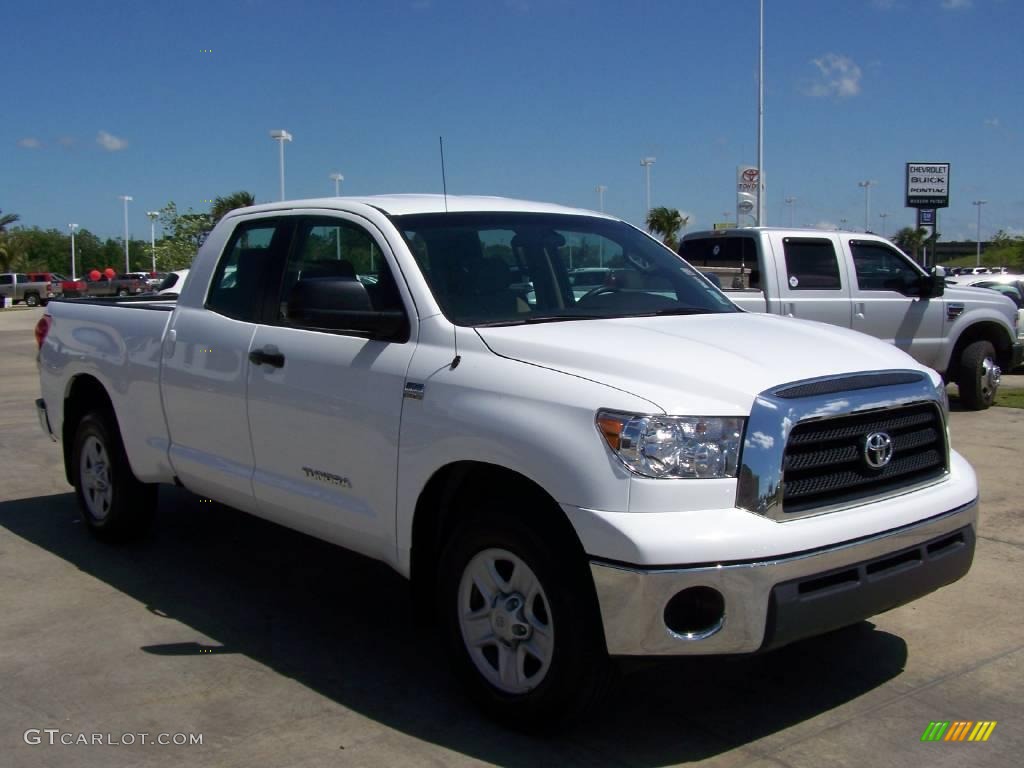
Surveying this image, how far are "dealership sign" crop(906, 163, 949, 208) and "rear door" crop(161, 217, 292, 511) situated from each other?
19300 mm

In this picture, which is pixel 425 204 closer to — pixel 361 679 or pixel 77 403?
pixel 361 679

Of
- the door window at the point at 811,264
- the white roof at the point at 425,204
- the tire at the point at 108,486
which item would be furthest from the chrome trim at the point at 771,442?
the door window at the point at 811,264

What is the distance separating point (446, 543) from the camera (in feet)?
13.5

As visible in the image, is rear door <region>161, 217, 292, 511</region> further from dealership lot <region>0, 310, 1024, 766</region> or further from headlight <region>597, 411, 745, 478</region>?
headlight <region>597, 411, 745, 478</region>

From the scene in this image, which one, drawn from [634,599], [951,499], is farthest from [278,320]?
[951,499]

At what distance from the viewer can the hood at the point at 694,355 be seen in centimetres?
356

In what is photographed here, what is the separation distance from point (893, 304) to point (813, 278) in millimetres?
979

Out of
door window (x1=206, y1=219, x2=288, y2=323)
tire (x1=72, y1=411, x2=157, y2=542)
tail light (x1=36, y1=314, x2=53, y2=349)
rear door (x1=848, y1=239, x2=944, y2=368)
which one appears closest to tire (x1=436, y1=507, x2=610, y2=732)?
door window (x1=206, y1=219, x2=288, y2=323)

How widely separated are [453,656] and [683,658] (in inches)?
37.2

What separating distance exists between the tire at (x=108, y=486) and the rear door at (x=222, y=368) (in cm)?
77

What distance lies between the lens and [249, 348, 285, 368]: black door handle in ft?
15.7

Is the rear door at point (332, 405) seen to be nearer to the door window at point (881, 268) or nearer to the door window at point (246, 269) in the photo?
the door window at point (246, 269)

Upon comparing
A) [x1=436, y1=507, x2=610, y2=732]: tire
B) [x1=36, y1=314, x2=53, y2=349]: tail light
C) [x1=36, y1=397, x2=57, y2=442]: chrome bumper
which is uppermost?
[x1=36, y1=314, x2=53, y2=349]: tail light

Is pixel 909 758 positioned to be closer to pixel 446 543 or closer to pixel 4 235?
pixel 446 543
